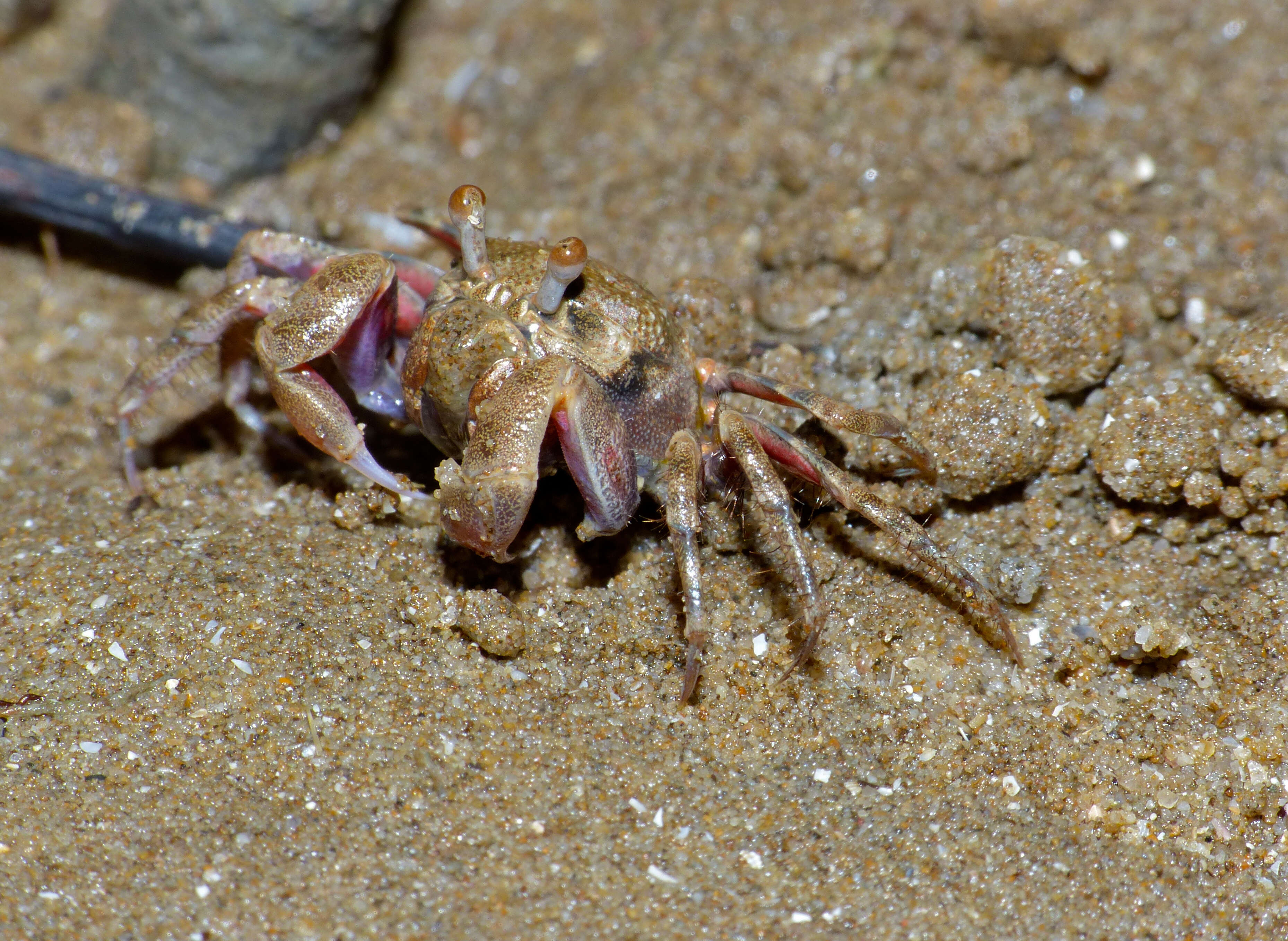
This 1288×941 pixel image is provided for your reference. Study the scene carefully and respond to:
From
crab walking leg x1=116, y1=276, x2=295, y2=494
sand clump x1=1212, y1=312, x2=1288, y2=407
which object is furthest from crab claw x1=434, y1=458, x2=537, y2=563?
sand clump x1=1212, y1=312, x2=1288, y2=407

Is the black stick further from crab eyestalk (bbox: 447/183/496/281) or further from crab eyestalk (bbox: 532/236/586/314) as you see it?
crab eyestalk (bbox: 532/236/586/314)

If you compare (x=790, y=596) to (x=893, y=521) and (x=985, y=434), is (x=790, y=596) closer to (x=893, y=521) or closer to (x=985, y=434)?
(x=893, y=521)

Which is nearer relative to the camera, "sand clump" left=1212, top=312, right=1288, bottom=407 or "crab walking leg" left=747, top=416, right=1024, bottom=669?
"crab walking leg" left=747, top=416, right=1024, bottom=669

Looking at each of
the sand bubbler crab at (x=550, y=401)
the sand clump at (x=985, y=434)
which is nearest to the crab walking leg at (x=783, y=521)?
the sand bubbler crab at (x=550, y=401)

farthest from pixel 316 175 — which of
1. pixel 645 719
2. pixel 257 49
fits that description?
pixel 645 719

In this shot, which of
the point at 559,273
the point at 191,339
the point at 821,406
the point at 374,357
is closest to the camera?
the point at 559,273

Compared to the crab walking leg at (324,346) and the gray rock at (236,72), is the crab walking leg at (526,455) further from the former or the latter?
the gray rock at (236,72)

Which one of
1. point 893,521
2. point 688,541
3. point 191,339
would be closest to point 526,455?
point 688,541

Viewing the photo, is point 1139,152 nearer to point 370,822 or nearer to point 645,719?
point 645,719
